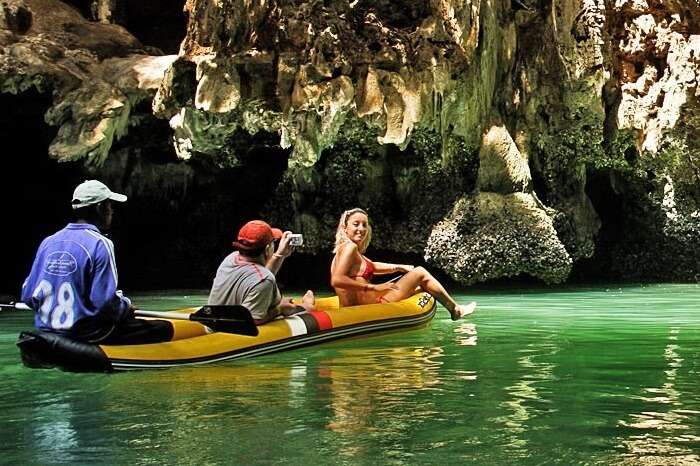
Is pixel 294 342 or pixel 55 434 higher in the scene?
pixel 294 342

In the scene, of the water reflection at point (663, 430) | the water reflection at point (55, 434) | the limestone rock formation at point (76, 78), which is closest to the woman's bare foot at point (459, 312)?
the water reflection at point (663, 430)

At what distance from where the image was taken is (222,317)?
20.0ft

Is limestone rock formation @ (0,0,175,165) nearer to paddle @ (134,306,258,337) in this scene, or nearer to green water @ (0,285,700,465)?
green water @ (0,285,700,465)

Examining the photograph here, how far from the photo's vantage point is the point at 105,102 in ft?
42.0

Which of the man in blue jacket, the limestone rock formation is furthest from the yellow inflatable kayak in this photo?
the limestone rock formation

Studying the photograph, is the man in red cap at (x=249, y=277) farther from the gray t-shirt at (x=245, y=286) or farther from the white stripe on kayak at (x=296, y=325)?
the white stripe on kayak at (x=296, y=325)

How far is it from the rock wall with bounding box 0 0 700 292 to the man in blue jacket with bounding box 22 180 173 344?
7.44 meters

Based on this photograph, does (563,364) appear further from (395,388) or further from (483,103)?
(483,103)

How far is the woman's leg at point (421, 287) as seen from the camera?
866cm

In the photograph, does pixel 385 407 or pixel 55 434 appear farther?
pixel 385 407

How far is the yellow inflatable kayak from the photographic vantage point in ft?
17.0

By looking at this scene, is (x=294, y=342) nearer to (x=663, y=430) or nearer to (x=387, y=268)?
(x=387, y=268)

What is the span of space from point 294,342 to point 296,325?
0.13 metres

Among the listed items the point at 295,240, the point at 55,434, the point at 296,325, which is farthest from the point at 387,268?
the point at 55,434
